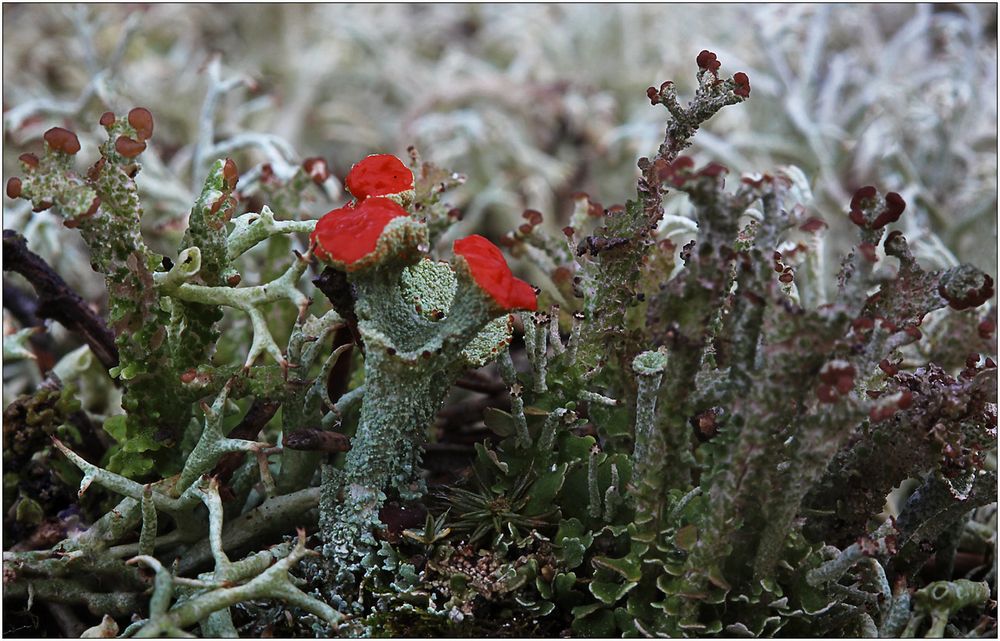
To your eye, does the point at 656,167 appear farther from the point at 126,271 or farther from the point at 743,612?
the point at 126,271

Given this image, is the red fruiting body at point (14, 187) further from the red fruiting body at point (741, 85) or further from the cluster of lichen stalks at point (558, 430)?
the red fruiting body at point (741, 85)

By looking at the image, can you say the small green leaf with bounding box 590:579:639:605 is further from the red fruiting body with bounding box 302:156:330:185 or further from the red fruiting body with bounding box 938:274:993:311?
the red fruiting body with bounding box 302:156:330:185

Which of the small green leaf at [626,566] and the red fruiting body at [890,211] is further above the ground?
the red fruiting body at [890,211]

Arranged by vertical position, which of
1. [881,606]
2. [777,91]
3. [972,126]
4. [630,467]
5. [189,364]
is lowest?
[881,606]

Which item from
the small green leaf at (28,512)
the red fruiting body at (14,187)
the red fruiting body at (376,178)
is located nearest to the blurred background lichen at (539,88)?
the small green leaf at (28,512)

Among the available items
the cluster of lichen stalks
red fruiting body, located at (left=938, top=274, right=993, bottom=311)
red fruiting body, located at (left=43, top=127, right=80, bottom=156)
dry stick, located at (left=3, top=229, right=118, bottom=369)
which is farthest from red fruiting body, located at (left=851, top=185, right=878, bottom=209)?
dry stick, located at (left=3, top=229, right=118, bottom=369)

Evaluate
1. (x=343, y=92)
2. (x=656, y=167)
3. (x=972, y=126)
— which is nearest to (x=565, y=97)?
(x=343, y=92)

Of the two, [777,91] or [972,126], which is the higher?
[777,91]
